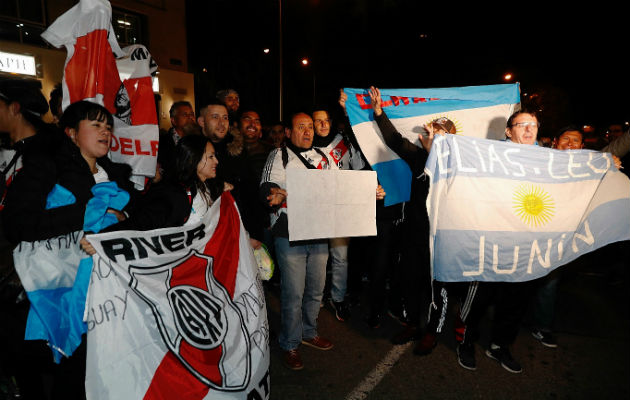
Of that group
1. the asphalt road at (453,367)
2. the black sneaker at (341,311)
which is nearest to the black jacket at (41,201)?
the asphalt road at (453,367)

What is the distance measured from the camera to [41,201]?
1895 millimetres

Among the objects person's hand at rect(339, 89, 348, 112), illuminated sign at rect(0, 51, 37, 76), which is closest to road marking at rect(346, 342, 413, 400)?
person's hand at rect(339, 89, 348, 112)

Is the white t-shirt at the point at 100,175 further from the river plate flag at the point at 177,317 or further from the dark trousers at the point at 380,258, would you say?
the dark trousers at the point at 380,258

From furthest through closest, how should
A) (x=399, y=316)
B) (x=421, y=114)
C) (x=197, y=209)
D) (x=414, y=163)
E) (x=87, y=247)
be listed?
1. (x=399, y=316)
2. (x=421, y=114)
3. (x=414, y=163)
4. (x=197, y=209)
5. (x=87, y=247)

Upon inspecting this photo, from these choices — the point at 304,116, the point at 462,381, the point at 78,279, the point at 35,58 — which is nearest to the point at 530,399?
the point at 462,381

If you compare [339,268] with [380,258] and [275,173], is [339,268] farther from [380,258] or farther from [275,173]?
[275,173]

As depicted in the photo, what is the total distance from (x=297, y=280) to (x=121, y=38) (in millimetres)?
14553

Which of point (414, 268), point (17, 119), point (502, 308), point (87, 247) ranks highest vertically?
point (17, 119)

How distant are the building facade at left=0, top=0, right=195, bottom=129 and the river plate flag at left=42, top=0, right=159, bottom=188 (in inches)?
434

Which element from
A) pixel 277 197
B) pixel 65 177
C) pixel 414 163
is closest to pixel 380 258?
pixel 414 163

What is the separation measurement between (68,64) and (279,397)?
3.13m

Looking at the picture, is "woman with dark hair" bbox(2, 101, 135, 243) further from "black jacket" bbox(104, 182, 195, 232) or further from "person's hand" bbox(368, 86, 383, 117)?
"person's hand" bbox(368, 86, 383, 117)

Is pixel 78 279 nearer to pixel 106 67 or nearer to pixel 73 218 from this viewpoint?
pixel 73 218

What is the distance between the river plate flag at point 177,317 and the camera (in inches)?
73.4
